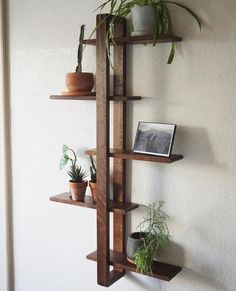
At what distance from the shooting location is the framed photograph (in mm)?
1769

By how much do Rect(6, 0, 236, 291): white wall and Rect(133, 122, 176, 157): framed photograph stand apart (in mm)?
59

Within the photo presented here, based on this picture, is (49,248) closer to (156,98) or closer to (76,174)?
(76,174)

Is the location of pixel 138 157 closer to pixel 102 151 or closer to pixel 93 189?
pixel 102 151

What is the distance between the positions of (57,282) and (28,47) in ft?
4.25

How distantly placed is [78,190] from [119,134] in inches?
13.4

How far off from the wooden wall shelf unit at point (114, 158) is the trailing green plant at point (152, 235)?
2.6 inches

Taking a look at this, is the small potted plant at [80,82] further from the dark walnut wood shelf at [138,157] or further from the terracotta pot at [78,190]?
the terracotta pot at [78,190]

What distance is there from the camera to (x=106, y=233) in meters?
1.89

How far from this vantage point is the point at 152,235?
187cm

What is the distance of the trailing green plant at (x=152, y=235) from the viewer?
179cm

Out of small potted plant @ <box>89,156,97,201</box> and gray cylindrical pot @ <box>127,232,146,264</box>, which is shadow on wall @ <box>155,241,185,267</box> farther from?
small potted plant @ <box>89,156,97,201</box>

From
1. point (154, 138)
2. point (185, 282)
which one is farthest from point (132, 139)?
point (185, 282)

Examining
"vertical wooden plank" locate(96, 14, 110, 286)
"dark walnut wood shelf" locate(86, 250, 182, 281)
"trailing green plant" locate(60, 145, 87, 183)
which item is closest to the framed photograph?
"vertical wooden plank" locate(96, 14, 110, 286)

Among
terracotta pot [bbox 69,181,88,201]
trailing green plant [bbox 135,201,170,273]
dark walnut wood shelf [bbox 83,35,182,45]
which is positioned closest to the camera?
dark walnut wood shelf [bbox 83,35,182,45]
